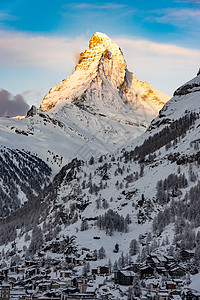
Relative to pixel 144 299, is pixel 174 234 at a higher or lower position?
higher

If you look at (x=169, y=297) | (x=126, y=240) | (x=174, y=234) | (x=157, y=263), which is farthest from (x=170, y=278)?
A: (x=126, y=240)

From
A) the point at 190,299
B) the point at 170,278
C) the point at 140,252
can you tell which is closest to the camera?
the point at 190,299

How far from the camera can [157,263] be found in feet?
531

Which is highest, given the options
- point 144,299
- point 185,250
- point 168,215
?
point 168,215

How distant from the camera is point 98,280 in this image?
15812cm

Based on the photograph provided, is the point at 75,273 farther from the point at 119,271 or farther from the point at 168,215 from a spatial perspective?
the point at 168,215

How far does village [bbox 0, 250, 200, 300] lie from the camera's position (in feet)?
460

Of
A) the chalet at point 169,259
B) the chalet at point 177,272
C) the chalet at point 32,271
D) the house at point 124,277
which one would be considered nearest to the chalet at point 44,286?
the house at point 124,277

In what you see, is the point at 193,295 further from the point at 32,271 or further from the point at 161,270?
the point at 32,271

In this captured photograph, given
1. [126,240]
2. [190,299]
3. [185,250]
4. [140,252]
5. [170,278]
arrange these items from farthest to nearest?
[126,240], [140,252], [185,250], [170,278], [190,299]

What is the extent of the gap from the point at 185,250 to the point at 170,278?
1488 cm

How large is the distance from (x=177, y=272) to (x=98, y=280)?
2051cm

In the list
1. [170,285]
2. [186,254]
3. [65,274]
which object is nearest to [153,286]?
[170,285]

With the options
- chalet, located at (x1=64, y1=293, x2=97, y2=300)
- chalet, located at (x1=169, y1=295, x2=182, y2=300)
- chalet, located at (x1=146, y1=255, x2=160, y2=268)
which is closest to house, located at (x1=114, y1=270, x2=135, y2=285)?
chalet, located at (x1=146, y1=255, x2=160, y2=268)
